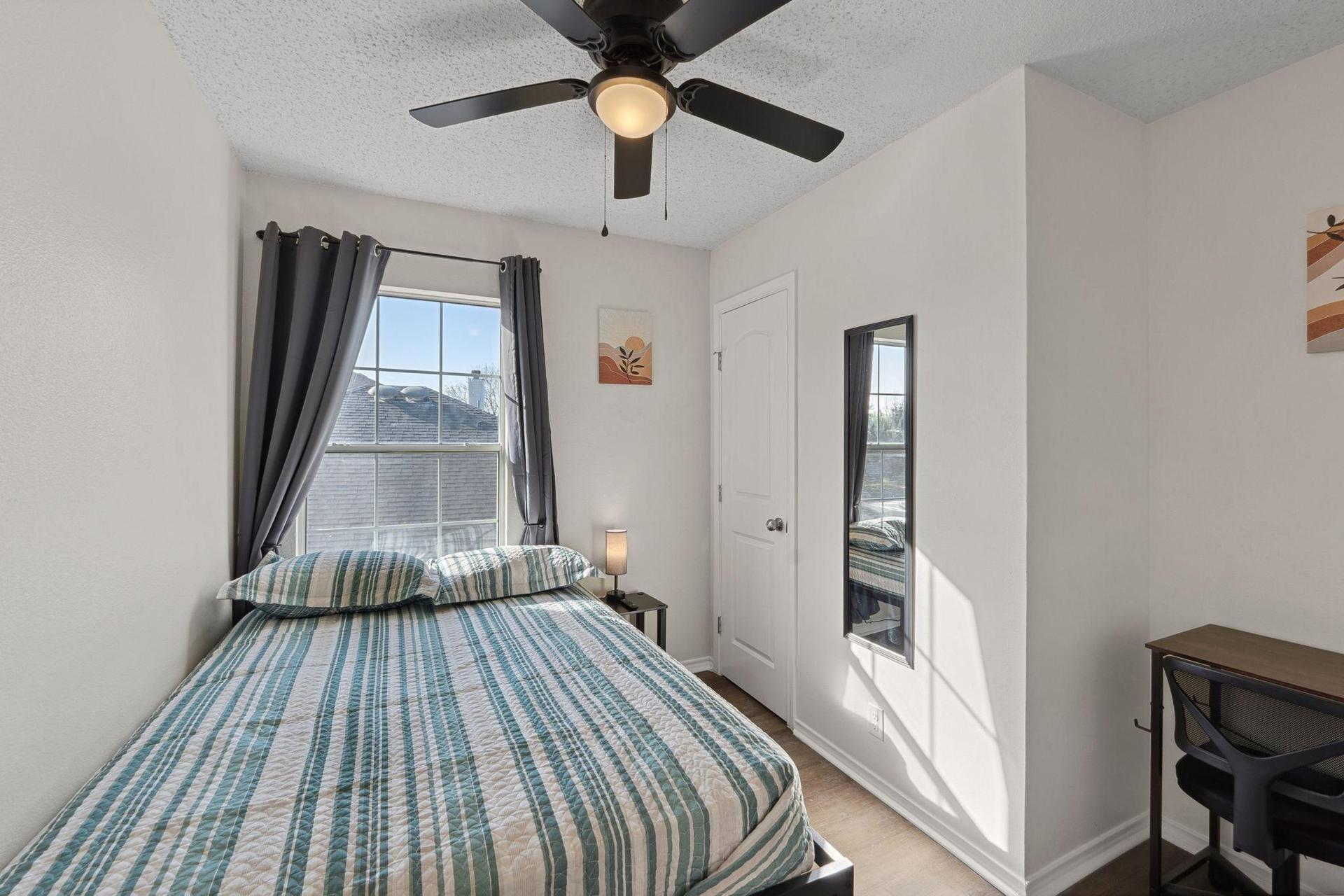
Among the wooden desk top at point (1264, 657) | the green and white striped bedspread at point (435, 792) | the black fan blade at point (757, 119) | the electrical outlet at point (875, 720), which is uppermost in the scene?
the black fan blade at point (757, 119)

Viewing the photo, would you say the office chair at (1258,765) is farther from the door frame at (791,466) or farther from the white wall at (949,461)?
the door frame at (791,466)

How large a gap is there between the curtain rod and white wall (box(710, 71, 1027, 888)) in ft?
5.41

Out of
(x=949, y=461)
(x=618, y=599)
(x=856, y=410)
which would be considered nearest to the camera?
(x=949, y=461)

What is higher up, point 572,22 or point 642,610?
point 572,22

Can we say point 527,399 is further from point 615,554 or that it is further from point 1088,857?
point 1088,857

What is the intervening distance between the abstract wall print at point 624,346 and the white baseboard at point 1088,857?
271 centimetres

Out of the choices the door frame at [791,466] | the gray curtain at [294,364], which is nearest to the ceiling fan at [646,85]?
the door frame at [791,466]

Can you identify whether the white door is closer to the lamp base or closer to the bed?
the bed

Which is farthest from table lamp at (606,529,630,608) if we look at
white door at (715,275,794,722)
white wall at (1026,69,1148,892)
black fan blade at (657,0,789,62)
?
black fan blade at (657,0,789,62)

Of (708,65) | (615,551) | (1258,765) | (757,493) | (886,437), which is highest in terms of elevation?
(708,65)

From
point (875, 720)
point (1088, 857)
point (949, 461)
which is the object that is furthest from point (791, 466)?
point (1088, 857)

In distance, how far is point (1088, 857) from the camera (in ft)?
6.47

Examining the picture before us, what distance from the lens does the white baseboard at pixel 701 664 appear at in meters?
3.61

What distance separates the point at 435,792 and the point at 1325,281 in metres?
2.70
